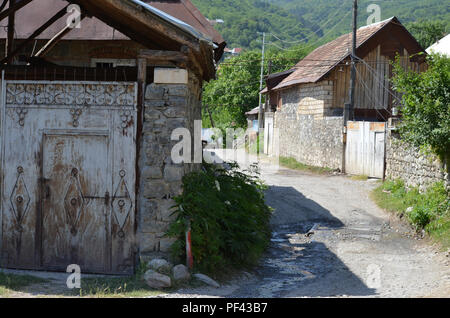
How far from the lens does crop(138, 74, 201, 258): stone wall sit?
699 centimetres

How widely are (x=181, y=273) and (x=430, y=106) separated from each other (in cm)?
728

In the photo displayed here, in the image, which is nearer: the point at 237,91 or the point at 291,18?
the point at 237,91

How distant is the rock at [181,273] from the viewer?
6637mm

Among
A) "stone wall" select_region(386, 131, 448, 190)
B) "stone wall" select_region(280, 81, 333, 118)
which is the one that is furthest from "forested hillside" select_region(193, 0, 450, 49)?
"stone wall" select_region(386, 131, 448, 190)

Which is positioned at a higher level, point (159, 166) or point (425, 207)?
point (159, 166)

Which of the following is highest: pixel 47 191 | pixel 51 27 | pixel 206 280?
pixel 51 27

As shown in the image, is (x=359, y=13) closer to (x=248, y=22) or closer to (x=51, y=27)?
(x=248, y=22)

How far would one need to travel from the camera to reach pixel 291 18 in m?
93.6

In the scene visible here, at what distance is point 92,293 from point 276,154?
23.2 m

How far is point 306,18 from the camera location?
10425 cm

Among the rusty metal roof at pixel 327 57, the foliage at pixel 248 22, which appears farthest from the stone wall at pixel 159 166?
the foliage at pixel 248 22

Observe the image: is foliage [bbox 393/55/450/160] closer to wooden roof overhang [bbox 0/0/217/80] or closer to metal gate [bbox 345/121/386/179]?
metal gate [bbox 345/121/386/179]
